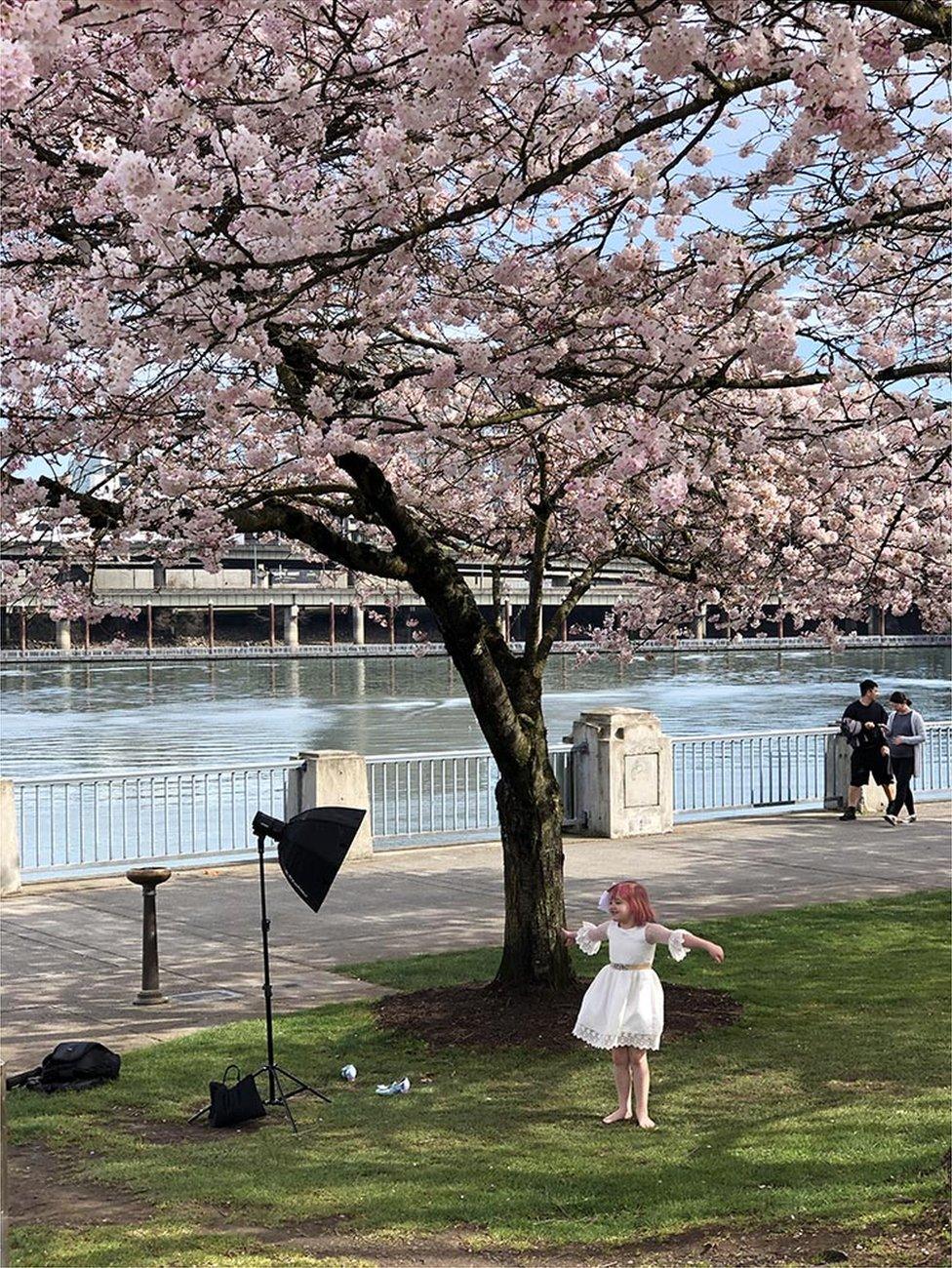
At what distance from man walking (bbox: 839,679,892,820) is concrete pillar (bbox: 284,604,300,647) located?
118 metres

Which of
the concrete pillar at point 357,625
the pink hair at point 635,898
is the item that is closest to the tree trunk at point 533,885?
the pink hair at point 635,898

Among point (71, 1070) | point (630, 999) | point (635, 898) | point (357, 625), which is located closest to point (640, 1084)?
point (630, 999)

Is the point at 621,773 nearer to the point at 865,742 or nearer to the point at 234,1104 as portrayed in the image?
the point at 865,742

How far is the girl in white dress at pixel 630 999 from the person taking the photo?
9.07 metres

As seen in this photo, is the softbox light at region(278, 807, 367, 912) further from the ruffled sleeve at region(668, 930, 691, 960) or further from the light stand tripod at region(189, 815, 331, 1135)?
the ruffled sleeve at region(668, 930, 691, 960)

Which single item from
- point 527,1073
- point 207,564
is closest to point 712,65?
point 527,1073

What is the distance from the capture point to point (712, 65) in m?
6.87

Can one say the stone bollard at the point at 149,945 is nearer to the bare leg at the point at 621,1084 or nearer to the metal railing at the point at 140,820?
the bare leg at the point at 621,1084

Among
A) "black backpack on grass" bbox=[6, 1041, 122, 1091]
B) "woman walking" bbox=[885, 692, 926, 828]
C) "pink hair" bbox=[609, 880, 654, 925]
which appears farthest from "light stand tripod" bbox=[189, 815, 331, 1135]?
"woman walking" bbox=[885, 692, 926, 828]

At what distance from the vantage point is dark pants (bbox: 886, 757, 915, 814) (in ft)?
73.8

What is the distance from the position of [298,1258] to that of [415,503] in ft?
26.5

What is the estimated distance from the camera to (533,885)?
11.9 metres

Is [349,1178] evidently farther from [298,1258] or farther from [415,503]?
[415,503]

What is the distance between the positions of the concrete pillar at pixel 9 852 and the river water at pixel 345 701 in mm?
10280
